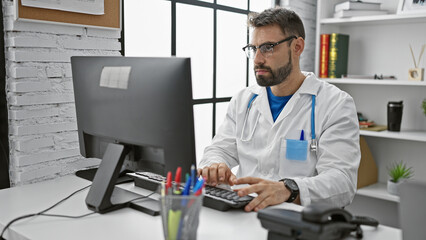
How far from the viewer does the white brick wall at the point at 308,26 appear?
10.6 ft

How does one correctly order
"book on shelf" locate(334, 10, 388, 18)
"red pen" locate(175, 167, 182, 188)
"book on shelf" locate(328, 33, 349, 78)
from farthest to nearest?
"book on shelf" locate(328, 33, 349, 78) < "book on shelf" locate(334, 10, 388, 18) < "red pen" locate(175, 167, 182, 188)

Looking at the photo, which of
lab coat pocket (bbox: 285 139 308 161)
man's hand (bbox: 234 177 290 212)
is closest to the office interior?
lab coat pocket (bbox: 285 139 308 161)

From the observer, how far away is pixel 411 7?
2732 mm

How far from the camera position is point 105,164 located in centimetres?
134

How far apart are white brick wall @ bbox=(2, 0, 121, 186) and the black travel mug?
6.49ft

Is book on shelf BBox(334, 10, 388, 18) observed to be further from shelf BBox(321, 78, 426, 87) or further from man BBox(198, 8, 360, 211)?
man BBox(198, 8, 360, 211)

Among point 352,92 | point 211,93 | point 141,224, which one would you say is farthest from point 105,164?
point 352,92

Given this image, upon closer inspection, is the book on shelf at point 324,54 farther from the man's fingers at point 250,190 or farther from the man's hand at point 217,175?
the man's fingers at point 250,190

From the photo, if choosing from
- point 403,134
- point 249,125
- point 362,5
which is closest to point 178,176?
point 249,125

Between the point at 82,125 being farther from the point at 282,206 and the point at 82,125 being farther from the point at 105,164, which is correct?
the point at 282,206

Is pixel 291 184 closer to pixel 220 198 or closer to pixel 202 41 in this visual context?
pixel 220 198

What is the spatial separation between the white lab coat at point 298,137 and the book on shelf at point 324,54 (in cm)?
118

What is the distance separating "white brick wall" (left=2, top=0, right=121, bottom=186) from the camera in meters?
1.63

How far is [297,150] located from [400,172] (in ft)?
4.68
